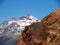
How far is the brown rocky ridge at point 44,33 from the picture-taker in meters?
61.0

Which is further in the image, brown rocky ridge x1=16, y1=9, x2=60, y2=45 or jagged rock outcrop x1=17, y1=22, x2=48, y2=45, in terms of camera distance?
jagged rock outcrop x1=17, y1=22, x2=48, y2=45

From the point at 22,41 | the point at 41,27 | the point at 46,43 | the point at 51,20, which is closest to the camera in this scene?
the point at 46,43

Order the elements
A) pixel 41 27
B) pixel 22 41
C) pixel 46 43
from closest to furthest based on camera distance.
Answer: pixel 46 43, pixel 41 27, pixel 22 41

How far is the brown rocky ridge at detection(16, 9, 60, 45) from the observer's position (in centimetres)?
6097

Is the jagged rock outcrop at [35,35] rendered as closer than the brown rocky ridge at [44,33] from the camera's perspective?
No

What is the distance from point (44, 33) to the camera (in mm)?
65812

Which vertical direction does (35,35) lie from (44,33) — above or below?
above

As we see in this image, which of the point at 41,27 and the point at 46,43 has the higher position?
the point at 41,27

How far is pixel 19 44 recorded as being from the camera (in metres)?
83.6

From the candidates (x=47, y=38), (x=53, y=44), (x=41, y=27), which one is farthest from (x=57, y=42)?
(x=41, y=27)

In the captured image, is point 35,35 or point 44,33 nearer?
point 44,33

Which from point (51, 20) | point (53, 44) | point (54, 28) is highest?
point (51, 20)

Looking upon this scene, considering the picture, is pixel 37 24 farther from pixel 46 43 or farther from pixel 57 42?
pixel 57 42

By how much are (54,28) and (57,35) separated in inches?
125
